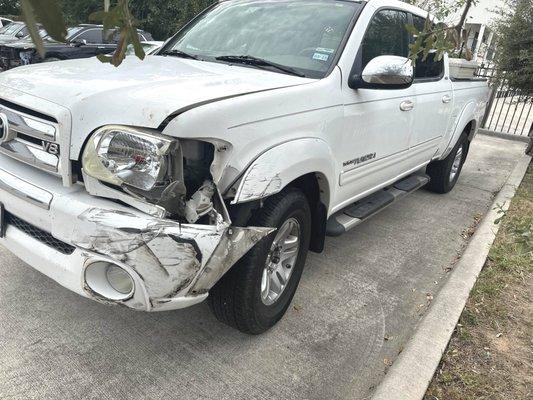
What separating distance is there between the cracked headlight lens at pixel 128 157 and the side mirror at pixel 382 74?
1.52m

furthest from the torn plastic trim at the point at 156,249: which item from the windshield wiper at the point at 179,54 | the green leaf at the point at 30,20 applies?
the windshield wiper at the point at 179,54

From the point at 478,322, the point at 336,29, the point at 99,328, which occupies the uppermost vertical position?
the point at 336,29

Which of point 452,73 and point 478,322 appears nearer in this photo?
point 478,322

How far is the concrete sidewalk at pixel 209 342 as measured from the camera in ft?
7.75

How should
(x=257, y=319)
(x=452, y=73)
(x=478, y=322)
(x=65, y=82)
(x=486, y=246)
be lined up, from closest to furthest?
1. (x=65, y=82)
2. (x=257, y=319)
3. (x=478, y=322)
4. (x=486, y=246)
5. (x=452, y=73)

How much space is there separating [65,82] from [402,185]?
10.7 ft

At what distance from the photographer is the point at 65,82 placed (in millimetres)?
2301

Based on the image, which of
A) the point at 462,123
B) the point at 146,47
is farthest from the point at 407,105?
the point at 146,47

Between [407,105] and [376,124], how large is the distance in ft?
1.92

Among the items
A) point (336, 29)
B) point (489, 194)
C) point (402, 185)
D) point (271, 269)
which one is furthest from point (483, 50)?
point (271, 269)

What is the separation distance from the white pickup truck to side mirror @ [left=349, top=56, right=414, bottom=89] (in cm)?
1

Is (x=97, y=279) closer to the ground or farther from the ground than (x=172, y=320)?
farther from the ground

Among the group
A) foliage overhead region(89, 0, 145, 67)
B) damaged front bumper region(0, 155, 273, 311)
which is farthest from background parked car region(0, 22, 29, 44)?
foliage overhead region(89, 0, 145, 67)

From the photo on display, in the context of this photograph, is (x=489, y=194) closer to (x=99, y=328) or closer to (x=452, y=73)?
(x=452, y=73)
